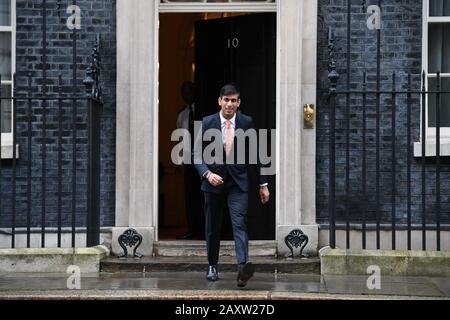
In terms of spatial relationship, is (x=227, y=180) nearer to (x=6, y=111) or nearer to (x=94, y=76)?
(x=94, y=76)

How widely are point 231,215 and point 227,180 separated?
0.34 meters

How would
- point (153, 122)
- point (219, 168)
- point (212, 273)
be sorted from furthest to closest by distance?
point (153, 122)
point (212, 273)
point (219, 168)

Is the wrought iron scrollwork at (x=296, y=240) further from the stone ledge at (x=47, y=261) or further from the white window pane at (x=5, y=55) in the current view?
the white window pane at (x=5, y=55)

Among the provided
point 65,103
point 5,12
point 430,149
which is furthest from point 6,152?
point 430,149

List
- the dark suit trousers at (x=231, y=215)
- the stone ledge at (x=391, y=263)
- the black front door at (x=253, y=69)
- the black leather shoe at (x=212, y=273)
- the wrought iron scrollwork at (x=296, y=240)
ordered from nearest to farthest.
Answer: the dark suit trousers at (x=231, y=215), the black leather shoe at (x=212, y=273), the stone ledge at (x=391, y=263), the wrought iron scrollwork at (x=296, y=240), the black front door at (x=253, y=69)

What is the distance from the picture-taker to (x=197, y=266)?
33.6ft

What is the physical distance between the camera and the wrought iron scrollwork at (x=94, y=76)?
10.1m

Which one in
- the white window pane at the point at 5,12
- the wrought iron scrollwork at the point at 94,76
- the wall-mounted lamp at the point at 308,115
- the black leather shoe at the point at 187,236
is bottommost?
the black leather shoe at the point at 187,236

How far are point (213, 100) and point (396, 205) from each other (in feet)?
8.87

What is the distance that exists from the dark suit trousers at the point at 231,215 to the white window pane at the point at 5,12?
11.4 ft

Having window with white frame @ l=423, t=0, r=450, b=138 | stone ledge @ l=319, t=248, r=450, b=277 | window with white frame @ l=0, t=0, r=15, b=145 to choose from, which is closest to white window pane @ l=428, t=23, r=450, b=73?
window with white frame @ l=423, t=0, r=450, b=138

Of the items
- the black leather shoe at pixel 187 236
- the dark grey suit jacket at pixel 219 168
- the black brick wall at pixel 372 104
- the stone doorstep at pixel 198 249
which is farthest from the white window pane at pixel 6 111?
the black brick wall at pixel 372 104

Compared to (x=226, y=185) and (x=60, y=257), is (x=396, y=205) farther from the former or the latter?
(x=60, y=257)
